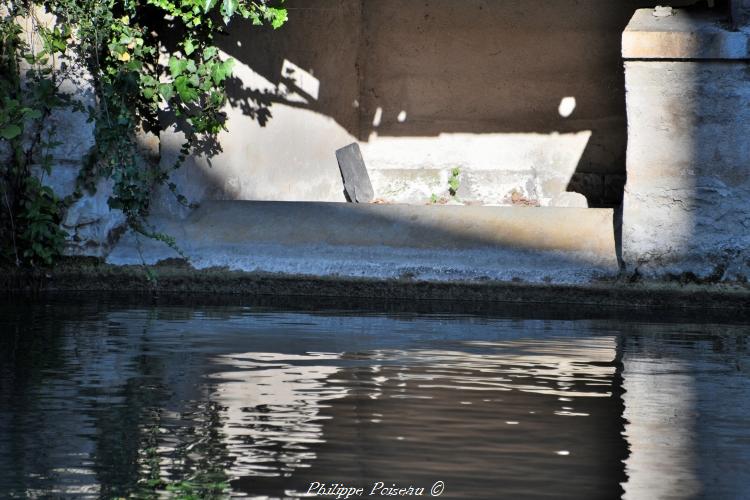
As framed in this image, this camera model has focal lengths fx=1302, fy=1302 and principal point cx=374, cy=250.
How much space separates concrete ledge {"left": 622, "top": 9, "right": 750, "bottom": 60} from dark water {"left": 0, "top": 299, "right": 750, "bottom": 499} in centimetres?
170

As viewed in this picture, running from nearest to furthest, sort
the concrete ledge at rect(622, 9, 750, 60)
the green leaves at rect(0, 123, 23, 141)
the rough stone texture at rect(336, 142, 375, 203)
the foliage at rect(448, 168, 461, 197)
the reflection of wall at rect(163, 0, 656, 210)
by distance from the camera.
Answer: the concrete ledge at rect(622, 9, 750, 60)
the green leaves at rect(0, 123, 23, 141)
the rough stone texture at rect(336, 142, 375, 203)
the reflection of wall at rect(163, 0, 656, 210)
the foliage at rect(448, 168, 461, 197)

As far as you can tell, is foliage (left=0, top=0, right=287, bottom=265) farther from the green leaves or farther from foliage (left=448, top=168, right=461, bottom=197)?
foliage (left=448, top=168, right=461, bottom=197)

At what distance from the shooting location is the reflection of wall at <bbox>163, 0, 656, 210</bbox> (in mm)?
10156

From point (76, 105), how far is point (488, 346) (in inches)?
138

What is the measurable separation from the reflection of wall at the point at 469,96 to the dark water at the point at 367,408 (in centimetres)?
449

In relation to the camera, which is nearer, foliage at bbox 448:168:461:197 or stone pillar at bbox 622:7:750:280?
stone pillar at bbox 622:7:750:280

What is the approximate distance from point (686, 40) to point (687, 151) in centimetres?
59

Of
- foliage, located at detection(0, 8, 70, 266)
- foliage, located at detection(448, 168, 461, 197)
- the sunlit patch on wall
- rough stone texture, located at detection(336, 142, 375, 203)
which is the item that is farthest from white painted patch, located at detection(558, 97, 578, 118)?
foliage, located at detection(0, 8, 70, 266)

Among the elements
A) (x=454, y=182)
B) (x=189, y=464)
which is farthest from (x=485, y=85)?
(x=189, y=464)

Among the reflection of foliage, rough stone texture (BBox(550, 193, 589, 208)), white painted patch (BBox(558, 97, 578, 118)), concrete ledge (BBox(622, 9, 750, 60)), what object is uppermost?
white painted patch (BBox(558, 97, 578, 118))

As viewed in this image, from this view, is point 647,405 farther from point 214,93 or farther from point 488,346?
point 214,93

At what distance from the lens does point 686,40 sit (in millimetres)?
6934

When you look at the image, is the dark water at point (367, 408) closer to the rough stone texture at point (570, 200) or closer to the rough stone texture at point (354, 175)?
the rough stone texture at point (354, 175)

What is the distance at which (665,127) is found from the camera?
23.2ft
